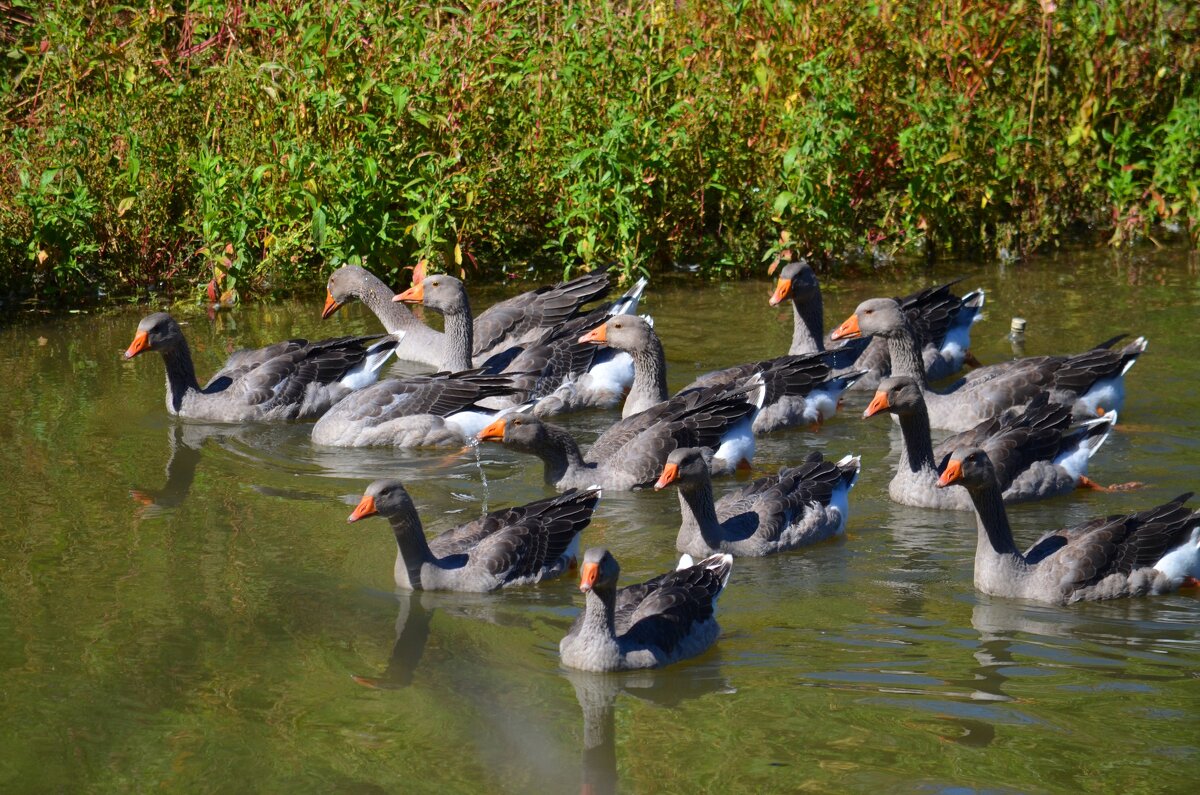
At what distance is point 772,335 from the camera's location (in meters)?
14.4

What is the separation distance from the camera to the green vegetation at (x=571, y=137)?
1543 centimetres

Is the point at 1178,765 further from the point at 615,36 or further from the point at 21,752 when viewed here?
the point at 615,36

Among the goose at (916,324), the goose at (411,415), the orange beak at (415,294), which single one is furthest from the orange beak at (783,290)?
the orange beak at (415,294)

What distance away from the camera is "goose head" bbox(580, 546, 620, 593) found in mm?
7449

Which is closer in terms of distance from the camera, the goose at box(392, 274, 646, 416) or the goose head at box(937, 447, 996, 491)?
the goose head at box(937, 447, 996, 491)

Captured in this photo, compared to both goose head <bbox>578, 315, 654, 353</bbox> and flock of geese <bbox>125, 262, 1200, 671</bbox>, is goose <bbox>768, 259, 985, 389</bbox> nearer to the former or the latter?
flock of geese <bbox>125, 262, 1200, 671</bbox>

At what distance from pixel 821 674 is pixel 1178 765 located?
1673 mm

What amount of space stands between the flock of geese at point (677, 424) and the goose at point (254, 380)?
18 mm

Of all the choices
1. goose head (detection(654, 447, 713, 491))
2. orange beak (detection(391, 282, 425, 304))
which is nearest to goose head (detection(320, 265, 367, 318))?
orange beak (detection(391, 282, 425, 304))

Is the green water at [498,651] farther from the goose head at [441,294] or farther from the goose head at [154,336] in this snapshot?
the goose head at [441,294]

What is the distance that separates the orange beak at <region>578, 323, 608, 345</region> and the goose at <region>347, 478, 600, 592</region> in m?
3.19

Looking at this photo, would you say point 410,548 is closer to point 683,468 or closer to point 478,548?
point 478,548

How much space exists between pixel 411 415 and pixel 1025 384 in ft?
15.5

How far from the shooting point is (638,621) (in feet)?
25.9
